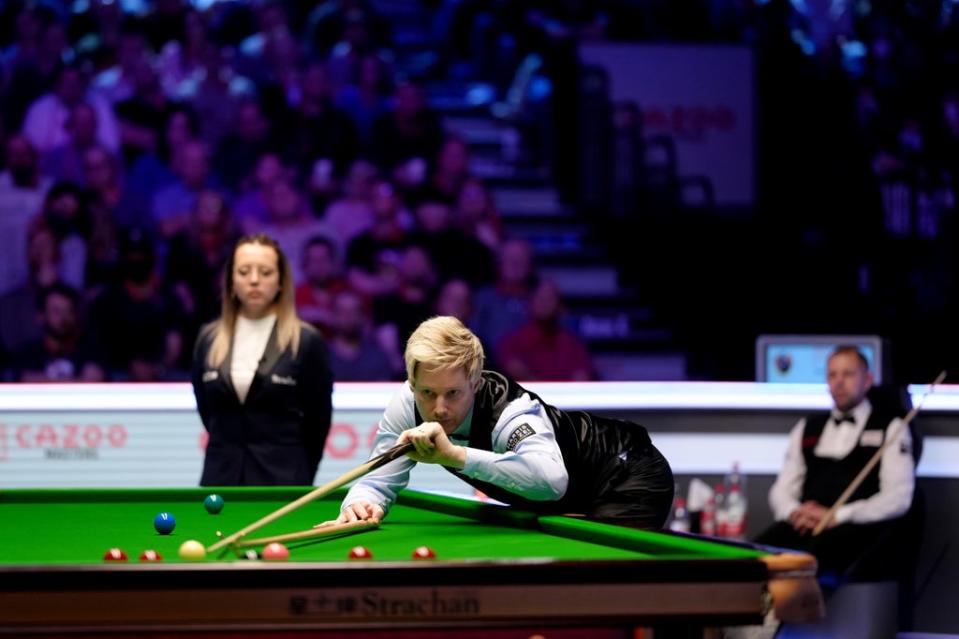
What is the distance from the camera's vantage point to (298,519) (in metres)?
3.87

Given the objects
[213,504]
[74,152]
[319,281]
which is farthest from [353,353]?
[213,504]

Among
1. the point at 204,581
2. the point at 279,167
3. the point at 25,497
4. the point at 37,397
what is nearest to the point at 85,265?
the point at 279,167

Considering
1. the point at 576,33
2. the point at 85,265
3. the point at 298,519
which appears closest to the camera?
the point at 298,519

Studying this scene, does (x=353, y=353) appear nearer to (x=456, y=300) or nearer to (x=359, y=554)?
(x=456, y=300)

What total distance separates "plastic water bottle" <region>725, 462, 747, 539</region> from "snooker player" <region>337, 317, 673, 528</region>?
8.94 feet

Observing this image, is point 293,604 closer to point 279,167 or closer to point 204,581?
point 204,581

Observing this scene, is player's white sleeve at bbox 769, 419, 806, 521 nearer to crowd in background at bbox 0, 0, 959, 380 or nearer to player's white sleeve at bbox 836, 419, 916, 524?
player's white sleeve at bbox 836, 419, 916, 524

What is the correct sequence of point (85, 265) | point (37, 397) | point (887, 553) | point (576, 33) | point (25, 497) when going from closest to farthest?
point (25, 497)
point (887, 553)
point (37, 397)
point (85, 265)
point (576, 33)

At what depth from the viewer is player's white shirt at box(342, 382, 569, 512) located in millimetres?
3443

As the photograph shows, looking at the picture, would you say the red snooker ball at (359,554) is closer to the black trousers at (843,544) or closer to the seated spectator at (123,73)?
the black trousers at (843,544)

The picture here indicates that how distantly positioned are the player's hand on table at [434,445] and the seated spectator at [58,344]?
5022 mm

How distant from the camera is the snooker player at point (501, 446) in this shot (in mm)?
3426

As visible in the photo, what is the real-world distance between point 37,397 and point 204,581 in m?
4.30

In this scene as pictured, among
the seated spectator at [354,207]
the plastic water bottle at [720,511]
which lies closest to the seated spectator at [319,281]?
the seated spectator at [354,207]
